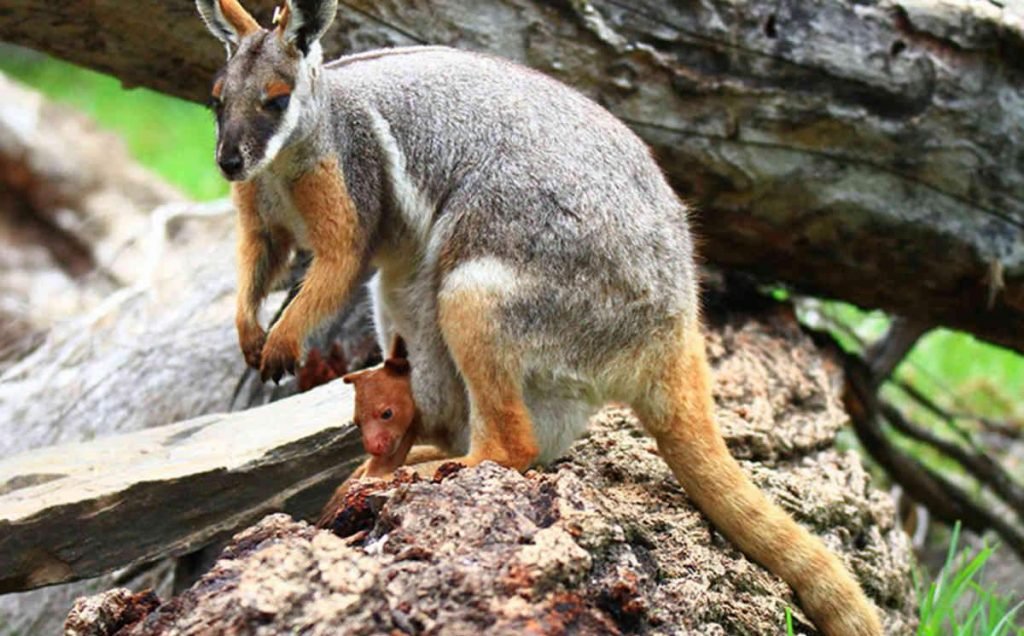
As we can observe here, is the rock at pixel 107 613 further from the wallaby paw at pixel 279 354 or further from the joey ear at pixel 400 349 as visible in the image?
the joey ear at pixel 400 349

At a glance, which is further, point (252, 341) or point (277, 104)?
point (252, 341)

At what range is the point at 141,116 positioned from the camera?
14.6 meters

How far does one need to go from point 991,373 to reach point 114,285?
6.09m

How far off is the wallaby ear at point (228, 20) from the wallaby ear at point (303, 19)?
4.6 inches

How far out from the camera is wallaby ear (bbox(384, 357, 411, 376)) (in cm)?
442

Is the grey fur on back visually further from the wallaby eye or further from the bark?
the bark

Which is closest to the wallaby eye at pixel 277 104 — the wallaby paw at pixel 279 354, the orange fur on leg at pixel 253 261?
the orange fur on leg at pixel 253 261

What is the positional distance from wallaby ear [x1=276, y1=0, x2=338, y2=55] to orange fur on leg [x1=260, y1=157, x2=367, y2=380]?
429 mm

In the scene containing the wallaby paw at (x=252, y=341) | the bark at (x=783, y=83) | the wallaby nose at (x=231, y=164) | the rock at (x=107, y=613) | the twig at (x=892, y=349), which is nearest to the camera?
the rock at (x=107, y=613)

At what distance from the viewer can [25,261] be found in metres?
9.78

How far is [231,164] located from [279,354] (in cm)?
74

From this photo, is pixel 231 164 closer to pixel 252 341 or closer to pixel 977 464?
pixel 252 341

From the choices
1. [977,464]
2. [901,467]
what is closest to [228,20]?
[901,467]

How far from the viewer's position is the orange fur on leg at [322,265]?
14.7ft
